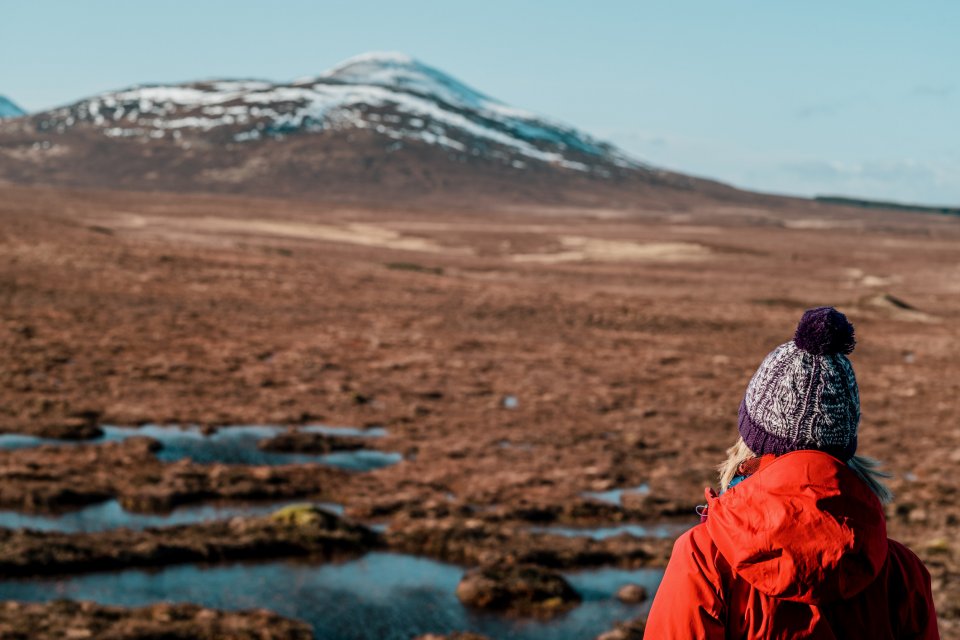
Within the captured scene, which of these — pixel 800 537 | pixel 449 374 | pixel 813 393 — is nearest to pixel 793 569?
pixel 800 537

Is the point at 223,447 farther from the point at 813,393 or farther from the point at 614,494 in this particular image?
the point at 813,393

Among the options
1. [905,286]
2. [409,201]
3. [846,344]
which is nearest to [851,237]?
[905,286]

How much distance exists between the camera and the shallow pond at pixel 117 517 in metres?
16.7

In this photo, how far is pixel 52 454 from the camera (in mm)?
20688

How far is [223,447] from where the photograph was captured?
22672 millimetres

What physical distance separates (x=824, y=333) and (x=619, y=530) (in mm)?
16155

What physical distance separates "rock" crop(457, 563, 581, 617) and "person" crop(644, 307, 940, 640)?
39.4 ft

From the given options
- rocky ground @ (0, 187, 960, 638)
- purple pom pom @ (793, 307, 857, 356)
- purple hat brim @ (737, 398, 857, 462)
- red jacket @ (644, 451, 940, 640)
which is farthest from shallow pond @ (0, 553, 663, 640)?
purple pom pom @ (793, 307, 857, 356)

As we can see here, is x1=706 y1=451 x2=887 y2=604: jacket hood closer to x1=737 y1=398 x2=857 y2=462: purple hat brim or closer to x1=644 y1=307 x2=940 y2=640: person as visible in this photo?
x1=644 y1=307 x2=940 y2=640: person

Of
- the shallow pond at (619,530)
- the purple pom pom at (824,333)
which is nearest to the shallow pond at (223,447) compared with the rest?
the shallow pond at (619,530)

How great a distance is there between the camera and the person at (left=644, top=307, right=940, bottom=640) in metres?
2.99

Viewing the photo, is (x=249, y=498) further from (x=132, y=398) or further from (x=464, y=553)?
(x=132, y=398)

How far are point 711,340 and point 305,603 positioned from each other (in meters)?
31.8

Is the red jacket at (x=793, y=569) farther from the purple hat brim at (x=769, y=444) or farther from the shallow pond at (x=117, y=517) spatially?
the shallow pond at (x=117, y=517)
